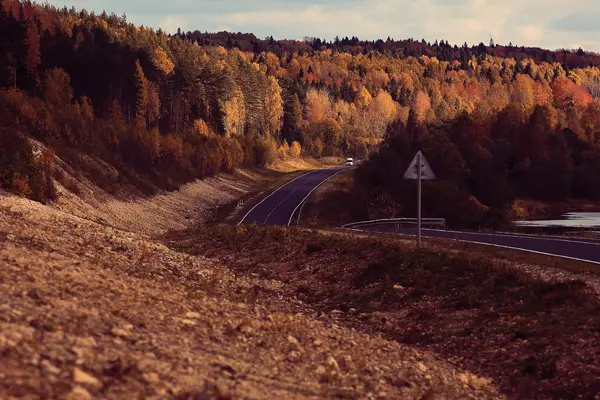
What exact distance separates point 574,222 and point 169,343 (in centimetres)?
7136

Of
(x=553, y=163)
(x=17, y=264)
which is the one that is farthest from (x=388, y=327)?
(x=553, y=163)

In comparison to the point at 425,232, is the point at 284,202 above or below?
below

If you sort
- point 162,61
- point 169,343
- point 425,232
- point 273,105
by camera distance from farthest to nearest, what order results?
point 273,105, point 162,61, point 425,232, point 169,343

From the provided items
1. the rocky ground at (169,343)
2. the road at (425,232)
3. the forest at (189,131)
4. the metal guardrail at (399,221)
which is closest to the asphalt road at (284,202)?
the road at (425,232)

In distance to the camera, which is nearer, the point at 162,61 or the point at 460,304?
the point at 460,304

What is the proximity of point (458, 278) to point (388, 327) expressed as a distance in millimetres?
3847

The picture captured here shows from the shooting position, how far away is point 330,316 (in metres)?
16.2

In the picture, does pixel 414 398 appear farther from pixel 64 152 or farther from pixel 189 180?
pixel 189 180

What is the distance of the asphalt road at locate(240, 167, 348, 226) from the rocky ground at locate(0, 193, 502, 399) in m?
39.5

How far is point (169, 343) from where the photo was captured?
9719mm

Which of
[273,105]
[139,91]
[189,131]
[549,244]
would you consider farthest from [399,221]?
[273,105]

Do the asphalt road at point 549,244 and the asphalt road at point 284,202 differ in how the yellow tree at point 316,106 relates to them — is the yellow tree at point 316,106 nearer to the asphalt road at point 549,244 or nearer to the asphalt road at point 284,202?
the asphalt road at point 284,202

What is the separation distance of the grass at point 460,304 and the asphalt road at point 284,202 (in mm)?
31803

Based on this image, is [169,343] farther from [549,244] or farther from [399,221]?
[399,221]
